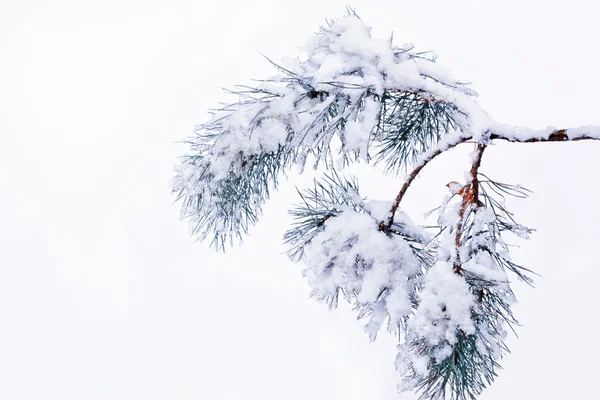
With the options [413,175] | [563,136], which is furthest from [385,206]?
[563,136]

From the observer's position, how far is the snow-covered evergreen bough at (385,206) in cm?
60

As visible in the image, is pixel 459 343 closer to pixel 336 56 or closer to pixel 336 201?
pixel 336 201

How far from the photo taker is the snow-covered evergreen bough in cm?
60

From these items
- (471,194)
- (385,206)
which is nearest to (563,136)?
(471,194)

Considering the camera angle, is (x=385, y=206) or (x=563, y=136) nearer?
(x=563, y=136)

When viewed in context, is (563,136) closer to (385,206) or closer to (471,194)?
(471,194)

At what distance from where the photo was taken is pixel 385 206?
717 mm

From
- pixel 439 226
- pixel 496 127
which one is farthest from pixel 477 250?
pixel 496 127

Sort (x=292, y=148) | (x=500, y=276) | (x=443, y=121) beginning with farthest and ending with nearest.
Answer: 1. (x=443, y=121)
2. (x=292, y=148)
3. (x=500, y=276)

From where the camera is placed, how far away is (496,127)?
61 centimetres

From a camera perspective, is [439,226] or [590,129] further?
[439,226]

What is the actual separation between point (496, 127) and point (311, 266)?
28cm

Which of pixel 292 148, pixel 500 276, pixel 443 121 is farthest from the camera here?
pixel 443 121

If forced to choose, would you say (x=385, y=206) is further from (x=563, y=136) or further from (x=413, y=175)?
(x=563, y=136)
